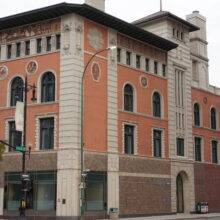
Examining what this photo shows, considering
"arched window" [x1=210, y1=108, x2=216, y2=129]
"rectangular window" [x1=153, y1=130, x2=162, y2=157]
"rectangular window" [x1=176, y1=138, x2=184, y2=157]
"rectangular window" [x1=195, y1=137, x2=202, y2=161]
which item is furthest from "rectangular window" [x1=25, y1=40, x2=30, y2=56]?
"arched window" [x1=210, y1=108, x2=216, y2=129]

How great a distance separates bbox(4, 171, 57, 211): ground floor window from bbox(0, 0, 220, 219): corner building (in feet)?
0.27

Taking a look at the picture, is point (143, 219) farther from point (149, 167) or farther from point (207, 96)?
point (207, 96)

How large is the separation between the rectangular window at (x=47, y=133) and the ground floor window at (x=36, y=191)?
2.29 meters

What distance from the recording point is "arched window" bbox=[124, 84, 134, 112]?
4422 cm

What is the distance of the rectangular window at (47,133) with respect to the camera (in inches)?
1535

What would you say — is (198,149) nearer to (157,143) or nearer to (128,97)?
(157,143)

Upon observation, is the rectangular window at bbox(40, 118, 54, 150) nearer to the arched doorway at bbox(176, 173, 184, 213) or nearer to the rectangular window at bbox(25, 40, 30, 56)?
the rectangular window at bbox(25, 40, 30, 56)

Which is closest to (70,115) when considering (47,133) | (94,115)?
(94,115)

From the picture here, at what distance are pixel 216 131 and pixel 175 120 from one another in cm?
1049

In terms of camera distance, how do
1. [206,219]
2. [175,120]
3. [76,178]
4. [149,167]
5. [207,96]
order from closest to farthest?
1. [76,178]
2. [206,219]
3. [149,167]
4. [175,120]
5. [207,96]

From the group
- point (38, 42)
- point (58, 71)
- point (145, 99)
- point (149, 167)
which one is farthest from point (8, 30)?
point (149, 167)

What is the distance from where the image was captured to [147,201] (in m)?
44.3

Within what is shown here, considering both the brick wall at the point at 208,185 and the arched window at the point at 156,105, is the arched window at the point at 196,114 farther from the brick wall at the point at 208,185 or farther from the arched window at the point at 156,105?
the arched window at the point at 156,105

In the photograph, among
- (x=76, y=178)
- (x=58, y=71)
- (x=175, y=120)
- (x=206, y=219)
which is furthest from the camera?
(x=175, y=120)
